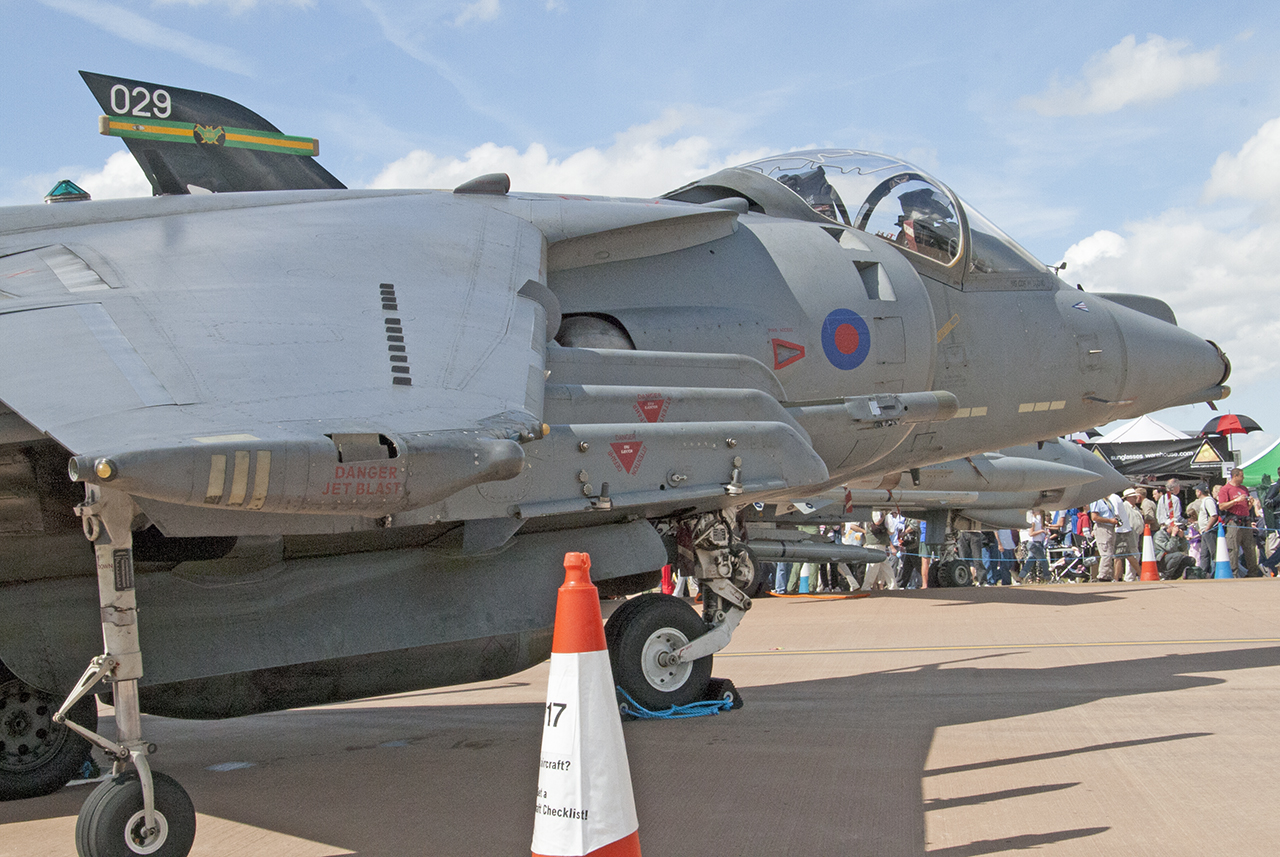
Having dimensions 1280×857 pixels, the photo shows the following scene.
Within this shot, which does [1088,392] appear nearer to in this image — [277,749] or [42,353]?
[277,749]

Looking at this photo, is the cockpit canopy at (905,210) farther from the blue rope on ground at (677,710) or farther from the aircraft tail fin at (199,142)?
the blue rope on ground at (677,710)

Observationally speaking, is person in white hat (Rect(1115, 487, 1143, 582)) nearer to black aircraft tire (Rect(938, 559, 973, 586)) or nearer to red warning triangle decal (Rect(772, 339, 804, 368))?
black aircraft tire (Rect(938, 559, 973, 586))

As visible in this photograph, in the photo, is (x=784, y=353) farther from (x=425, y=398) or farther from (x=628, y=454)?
(x=425, y=398)

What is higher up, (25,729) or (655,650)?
(655,650)

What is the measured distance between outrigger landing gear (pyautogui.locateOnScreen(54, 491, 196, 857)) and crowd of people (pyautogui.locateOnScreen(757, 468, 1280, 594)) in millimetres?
13966

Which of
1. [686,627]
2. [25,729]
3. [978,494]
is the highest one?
[978,494]

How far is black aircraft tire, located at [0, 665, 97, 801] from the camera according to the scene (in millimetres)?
5615

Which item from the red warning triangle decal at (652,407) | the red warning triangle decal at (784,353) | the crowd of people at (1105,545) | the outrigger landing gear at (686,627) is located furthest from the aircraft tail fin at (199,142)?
the crowd of people at (1105,545)

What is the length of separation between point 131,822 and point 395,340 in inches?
78.9

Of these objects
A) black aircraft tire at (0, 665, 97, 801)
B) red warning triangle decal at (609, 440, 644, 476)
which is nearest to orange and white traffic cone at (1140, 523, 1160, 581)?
red warning triangle decal at (609, 440, 644, 476)

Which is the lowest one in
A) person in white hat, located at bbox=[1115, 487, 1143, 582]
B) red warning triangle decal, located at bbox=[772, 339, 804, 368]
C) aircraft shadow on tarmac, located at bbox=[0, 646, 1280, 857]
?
aircraft shadow on tarmac, located at bbox=[0, 646, 1280, 857]

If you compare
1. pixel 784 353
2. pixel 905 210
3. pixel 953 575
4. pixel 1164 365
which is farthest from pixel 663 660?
pixel 953 575

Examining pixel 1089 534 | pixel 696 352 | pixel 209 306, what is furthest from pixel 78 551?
pixel 1089 534

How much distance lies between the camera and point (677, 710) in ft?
22.2
